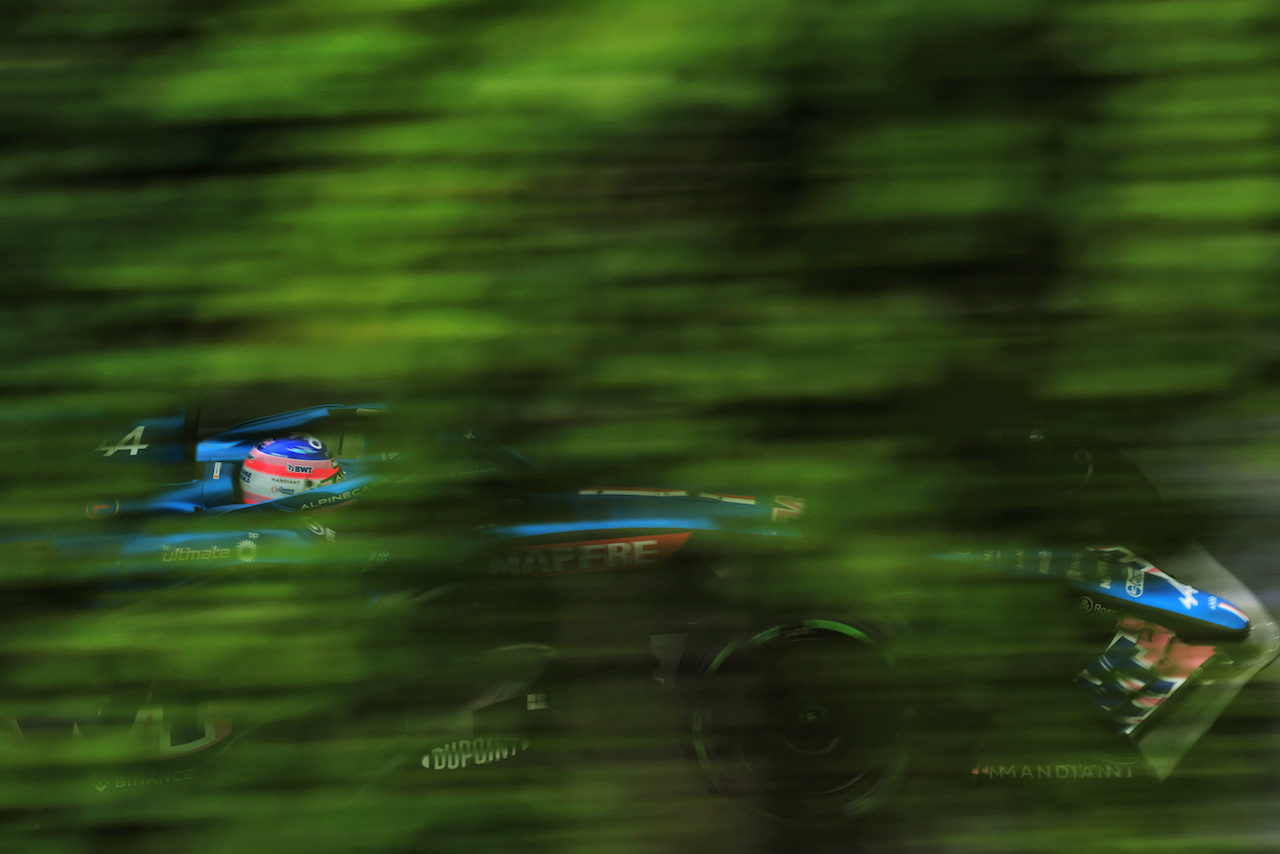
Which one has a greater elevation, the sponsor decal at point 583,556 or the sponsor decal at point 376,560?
the sponsor decal at point 376,560

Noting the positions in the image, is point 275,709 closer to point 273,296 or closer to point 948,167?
point 273,296

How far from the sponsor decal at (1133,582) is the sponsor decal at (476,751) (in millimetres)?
755

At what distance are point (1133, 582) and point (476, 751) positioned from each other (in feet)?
2.71

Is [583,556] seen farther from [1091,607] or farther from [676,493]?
[1091,607]

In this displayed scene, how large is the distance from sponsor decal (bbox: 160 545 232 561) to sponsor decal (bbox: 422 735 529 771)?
352mm

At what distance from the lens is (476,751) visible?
1.29 metres

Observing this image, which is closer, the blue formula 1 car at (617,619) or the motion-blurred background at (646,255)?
the motion-blurred background at (646,255)

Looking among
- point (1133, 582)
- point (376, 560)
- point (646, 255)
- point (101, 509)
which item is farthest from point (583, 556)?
point (1133, 582)

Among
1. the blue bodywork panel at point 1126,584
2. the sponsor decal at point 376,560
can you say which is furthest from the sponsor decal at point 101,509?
the blue bodywork panel at point 1126,584

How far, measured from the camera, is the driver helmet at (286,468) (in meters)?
1.22

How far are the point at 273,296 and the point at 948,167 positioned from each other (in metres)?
0.74

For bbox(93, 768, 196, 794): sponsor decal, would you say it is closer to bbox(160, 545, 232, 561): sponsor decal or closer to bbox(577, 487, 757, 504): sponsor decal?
bbox(160, 545, 232, 561): sponsor decal

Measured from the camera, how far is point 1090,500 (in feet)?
3.94

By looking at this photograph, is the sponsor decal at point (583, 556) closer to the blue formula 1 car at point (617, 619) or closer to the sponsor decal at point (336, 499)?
the blue formula 1 car at point (617, 619)
